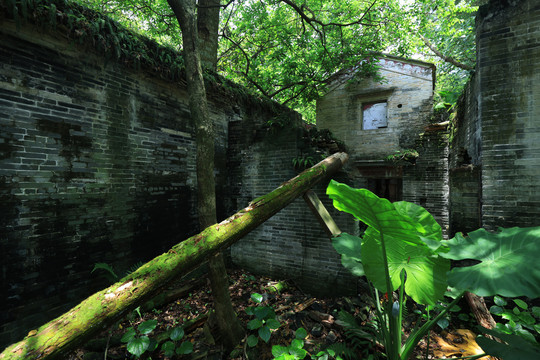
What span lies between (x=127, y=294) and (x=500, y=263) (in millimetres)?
2501

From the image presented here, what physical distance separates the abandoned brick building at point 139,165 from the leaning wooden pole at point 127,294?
83.7 inches

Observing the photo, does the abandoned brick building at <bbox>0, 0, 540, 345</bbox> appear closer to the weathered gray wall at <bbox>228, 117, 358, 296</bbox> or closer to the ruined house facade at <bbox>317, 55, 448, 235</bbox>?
the weathered gray wall at <bbox>228, 117, 358, 296</bbox>

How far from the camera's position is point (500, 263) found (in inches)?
58.4

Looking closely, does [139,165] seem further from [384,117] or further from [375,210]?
[384,117]

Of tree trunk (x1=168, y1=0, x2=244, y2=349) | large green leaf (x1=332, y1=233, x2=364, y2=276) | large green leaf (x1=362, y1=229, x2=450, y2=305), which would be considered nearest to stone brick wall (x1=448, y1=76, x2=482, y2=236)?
large green leaf (x1=362, y1=229, x2=450, y2=305)

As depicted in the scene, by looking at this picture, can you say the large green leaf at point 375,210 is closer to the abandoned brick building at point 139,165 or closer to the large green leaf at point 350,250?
the large green leaf at point 350,250

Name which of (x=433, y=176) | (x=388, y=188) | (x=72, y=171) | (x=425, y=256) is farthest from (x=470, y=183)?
(x=72, y=171)

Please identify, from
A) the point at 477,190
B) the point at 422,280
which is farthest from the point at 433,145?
the point at 422,280

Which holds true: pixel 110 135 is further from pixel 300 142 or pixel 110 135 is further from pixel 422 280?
pixel 422 280

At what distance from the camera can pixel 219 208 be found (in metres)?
5.38

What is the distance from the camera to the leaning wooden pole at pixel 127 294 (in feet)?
4.24

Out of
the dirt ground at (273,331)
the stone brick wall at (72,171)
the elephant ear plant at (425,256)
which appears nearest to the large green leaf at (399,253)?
the elephant ear plant at (425,256)

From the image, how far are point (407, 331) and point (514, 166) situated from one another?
2.75 m

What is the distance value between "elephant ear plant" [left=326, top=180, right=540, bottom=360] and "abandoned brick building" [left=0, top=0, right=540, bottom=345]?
196 cm
